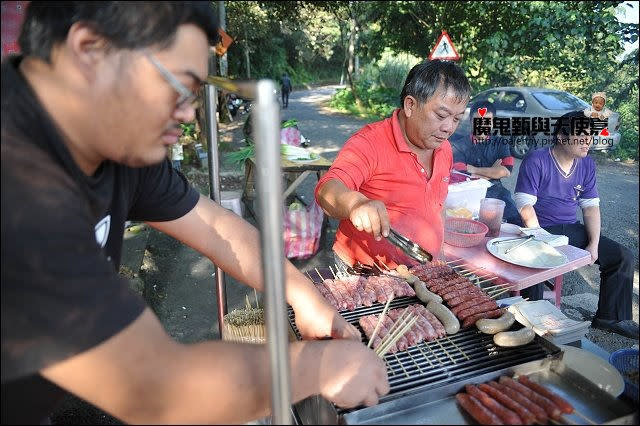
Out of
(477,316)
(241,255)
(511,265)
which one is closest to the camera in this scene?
(241,255)

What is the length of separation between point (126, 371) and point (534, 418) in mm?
1406

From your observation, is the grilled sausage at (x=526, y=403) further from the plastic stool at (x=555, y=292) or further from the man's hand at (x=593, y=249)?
the man's hand at (x=593, y=249)

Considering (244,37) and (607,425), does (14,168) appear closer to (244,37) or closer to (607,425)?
(607,425)

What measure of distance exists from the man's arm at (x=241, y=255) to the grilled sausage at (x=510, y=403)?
1.83 feet

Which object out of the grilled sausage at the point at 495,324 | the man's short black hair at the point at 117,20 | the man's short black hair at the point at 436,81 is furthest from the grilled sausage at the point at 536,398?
the man's short black hair at the point at 436,81

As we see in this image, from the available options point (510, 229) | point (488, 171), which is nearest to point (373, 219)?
point (510, 229)

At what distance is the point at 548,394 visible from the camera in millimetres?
1680

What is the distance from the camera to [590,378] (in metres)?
1.85

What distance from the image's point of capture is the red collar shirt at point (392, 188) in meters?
3.24

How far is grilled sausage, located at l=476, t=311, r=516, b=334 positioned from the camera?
210 centimetres

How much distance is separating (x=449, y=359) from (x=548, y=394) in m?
0.43

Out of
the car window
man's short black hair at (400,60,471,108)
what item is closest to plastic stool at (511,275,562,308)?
man's short black hair at (400,60,471,108)

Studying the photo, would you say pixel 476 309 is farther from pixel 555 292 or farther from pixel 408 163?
pixel 555 292

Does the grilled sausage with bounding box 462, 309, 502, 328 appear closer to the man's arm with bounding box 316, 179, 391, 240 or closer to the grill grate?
the grill grate
